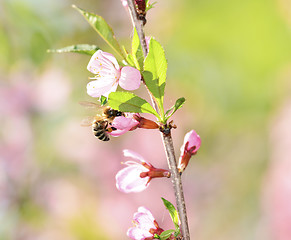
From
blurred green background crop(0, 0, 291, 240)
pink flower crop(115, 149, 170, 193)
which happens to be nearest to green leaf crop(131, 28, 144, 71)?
pink flower crop(115, 149, 170, 193)

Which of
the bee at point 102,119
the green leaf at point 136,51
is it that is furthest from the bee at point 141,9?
the bee at point 102,119

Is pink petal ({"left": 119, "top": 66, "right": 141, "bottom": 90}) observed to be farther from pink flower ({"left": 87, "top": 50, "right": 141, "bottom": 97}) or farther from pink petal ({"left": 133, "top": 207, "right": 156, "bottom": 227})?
pink petal ({"left": 133, "top": 207, "right": 156, "bottom": 227})

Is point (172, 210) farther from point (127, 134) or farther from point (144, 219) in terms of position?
point (127, 134)

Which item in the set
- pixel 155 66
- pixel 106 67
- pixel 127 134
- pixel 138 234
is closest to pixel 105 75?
pixel 106 67

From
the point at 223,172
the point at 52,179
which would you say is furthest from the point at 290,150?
the point at 52,179

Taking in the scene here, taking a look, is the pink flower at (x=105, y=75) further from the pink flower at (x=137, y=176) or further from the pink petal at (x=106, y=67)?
the pink flower at (x=137, y=176)

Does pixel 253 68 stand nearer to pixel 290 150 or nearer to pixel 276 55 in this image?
pixel 276 55
